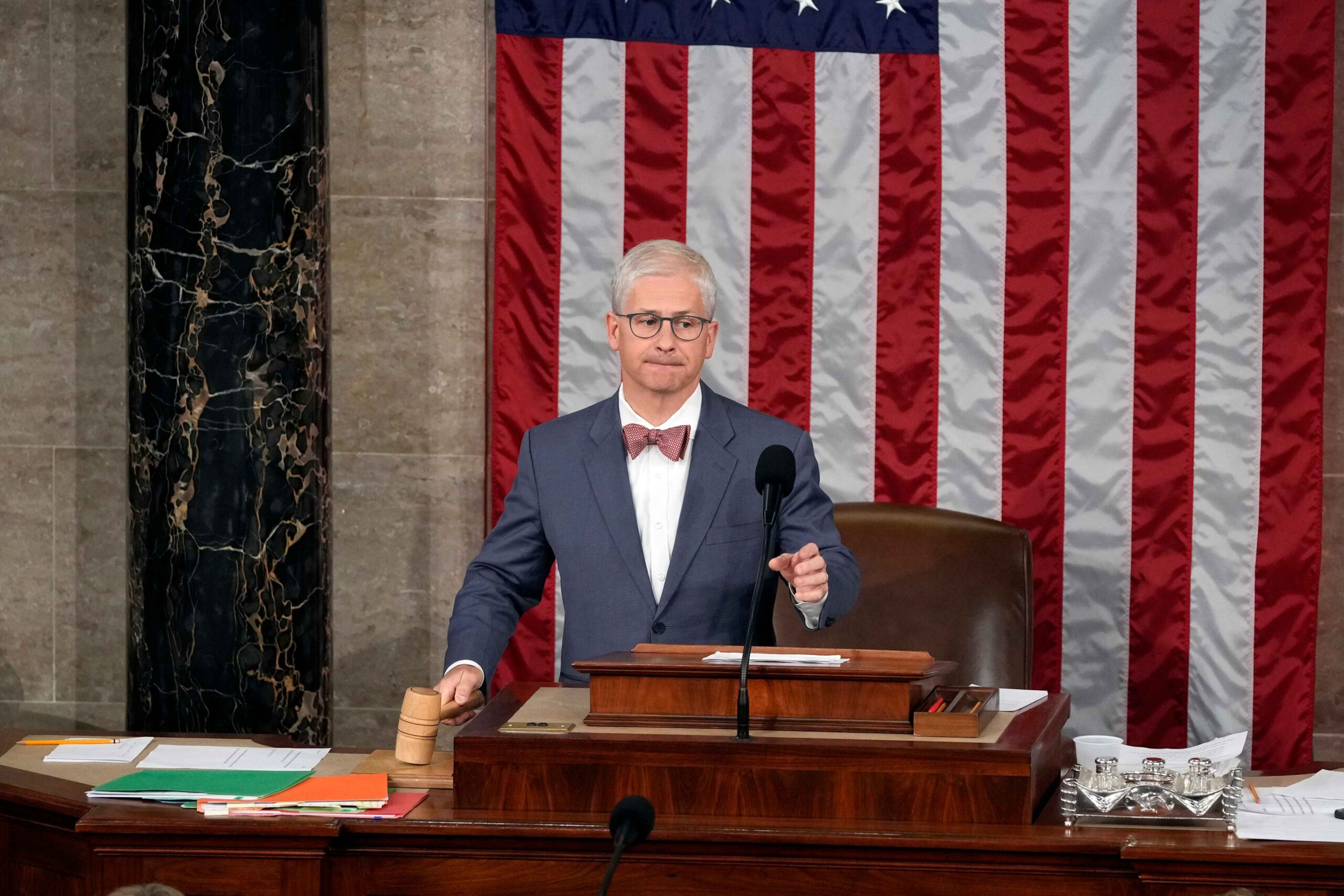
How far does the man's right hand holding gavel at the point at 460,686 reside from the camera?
246 cm

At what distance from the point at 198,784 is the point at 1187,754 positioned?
1.61m

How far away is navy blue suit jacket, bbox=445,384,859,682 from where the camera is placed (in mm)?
2846

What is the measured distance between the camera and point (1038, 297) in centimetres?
416

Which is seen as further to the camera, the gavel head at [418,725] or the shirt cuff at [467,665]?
the shirt cuff at [467,665]

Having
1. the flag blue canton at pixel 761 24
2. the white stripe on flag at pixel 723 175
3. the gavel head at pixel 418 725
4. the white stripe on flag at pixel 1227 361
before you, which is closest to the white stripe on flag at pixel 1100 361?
the white stripe on flag at pixel 1227 361

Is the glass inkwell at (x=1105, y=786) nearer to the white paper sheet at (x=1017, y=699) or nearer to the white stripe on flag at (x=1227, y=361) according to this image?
the white paper sheet at (x=1017, y=699)

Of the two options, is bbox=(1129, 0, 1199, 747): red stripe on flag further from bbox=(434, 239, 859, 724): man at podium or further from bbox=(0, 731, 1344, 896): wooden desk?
bbox=(0, 731, 1344, 896): wooden desk

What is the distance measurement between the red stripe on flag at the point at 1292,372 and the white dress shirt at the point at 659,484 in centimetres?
188

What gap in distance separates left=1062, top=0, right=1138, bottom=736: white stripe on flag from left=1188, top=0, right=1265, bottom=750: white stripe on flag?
0.20 metres

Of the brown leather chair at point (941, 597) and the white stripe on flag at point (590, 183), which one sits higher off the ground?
the white stripe on flag at point (590, 183)

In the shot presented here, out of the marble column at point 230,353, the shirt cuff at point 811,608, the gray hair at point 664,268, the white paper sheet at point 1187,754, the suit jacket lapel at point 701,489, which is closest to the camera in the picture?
the white paper sheet at point 1187,754

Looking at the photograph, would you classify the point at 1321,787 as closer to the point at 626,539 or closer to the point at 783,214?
the point at 626,539

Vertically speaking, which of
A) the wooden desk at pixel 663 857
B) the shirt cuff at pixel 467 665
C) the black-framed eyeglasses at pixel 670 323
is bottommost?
the wooden desk at pixel 663 857

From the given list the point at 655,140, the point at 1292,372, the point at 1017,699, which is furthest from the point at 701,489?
the point at 1292,372
